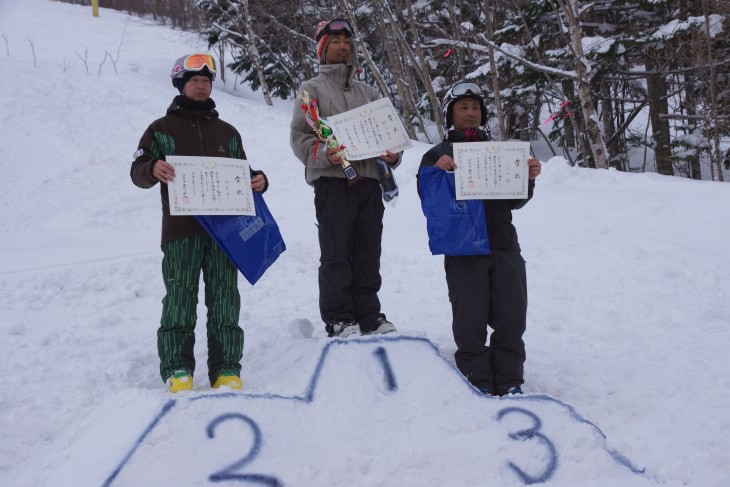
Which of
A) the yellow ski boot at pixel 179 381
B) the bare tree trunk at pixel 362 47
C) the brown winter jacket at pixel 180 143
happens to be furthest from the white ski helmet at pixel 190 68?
the bare tree trunk at pixel 362 47

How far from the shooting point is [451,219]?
10.1 feet

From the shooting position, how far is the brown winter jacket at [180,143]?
3051mm

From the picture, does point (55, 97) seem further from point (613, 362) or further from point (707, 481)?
point (707, 481)

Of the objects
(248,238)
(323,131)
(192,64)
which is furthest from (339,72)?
(248,238)

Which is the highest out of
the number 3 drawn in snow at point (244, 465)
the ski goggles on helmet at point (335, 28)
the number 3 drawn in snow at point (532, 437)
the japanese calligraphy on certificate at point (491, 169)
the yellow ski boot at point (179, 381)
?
the ski goggles on helmet at point (335, 28)

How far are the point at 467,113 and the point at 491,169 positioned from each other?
1.25ft

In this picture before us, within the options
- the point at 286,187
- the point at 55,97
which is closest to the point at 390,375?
the point at 286,187

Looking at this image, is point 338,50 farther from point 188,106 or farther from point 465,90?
point 188,106

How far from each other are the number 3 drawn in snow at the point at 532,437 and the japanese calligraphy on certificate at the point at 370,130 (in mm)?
1506

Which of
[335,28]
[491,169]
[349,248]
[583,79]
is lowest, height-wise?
[349,248]

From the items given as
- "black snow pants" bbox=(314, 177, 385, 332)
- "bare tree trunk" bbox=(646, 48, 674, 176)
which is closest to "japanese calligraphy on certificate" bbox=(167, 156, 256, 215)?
"black snow pants" bbox=(314, 177, 385, 332)

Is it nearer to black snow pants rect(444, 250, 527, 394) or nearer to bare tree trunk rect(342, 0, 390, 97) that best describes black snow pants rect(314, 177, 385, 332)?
black snow pants rect(444, 250, 527, 394)

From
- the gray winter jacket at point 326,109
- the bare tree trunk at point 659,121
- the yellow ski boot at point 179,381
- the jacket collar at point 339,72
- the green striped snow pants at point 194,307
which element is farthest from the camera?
the bare tree trunk at point 659,121

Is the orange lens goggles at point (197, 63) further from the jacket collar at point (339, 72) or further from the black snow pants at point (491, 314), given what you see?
the black snow pants at point (491, 314)
